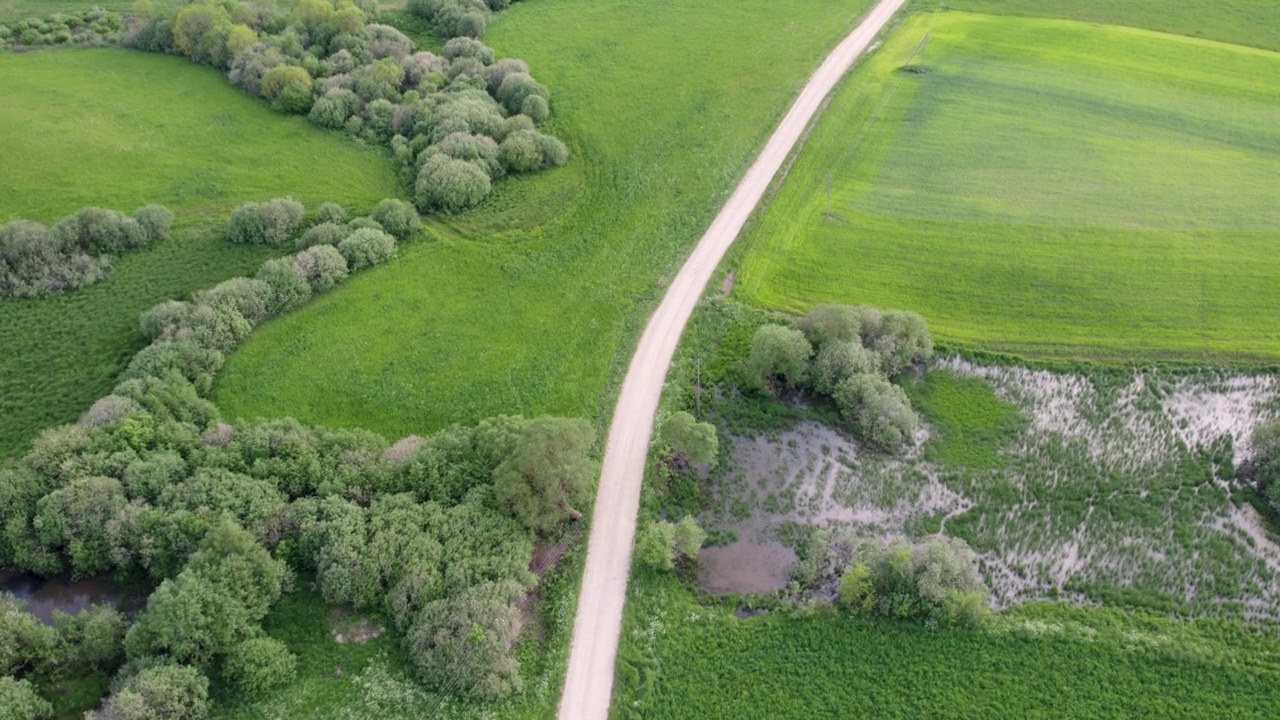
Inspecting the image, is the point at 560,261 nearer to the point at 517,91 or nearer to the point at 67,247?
the point at 517,91

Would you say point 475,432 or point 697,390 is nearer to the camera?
point 475,432

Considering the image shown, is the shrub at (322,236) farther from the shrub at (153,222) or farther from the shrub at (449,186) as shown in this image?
the shrub at (153,222)

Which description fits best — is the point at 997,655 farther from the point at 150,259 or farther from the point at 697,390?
the point at 150,259

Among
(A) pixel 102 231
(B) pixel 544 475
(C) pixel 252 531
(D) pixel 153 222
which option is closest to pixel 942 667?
(B) pixel 544 475

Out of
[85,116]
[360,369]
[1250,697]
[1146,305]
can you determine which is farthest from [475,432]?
[85,116]

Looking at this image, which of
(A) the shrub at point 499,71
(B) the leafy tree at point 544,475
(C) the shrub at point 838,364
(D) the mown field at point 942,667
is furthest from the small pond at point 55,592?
(A) the shrub at point 499,71

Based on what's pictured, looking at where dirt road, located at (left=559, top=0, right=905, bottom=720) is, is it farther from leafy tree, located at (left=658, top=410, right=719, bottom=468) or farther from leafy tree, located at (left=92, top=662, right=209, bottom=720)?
leafy tree, located at (left=92, top=662, right=209, bottom=720)

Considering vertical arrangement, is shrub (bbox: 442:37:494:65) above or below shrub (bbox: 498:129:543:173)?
above

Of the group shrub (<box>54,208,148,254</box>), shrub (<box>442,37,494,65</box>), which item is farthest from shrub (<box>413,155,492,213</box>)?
shrub (<box>442,37,494,65</box>)
